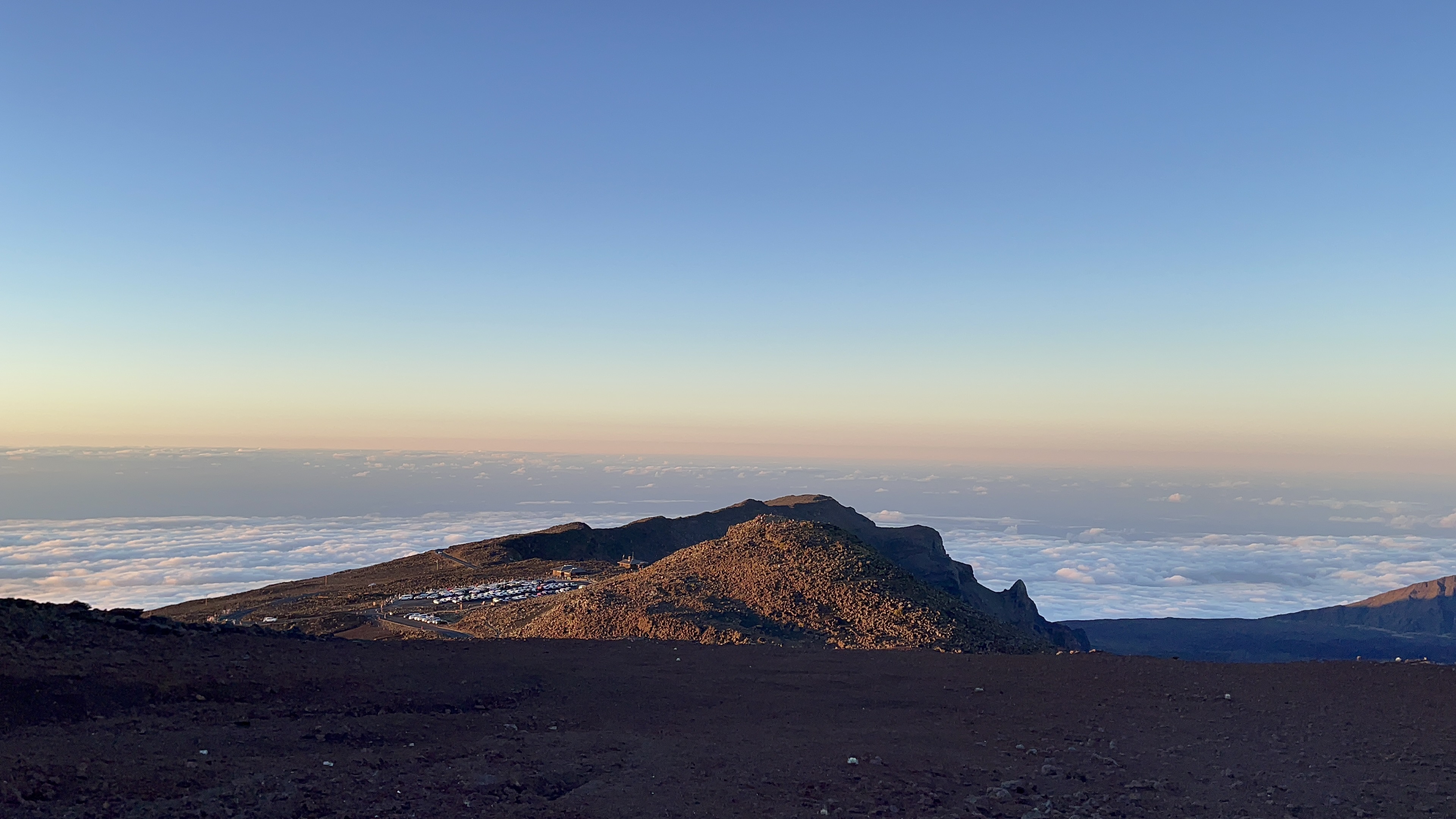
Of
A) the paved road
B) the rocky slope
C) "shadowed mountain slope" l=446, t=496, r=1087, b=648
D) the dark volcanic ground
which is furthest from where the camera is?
"shadowed mountain slope" l=446, t=496, r=1087, b=648

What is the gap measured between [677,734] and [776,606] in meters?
15.9

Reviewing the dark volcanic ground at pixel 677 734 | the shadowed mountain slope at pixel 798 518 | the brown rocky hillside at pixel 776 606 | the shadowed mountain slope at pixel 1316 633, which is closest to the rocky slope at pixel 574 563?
the shadowed mountain slope at pixel 798 518

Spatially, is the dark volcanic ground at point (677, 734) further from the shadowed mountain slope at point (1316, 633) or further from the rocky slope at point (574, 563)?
the shadowed mountain slope at point (1316, 633)

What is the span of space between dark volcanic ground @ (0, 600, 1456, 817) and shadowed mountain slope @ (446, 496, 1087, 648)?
50380mm

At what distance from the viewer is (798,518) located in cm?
6812

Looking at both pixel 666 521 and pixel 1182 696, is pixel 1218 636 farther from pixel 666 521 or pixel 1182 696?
pixel 1182 696

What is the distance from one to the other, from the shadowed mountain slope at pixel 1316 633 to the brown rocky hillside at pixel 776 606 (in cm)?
7473

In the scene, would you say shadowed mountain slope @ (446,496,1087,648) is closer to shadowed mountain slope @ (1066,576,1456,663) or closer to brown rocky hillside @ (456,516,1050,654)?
shadowed mountain slope @ (1066,576,1456,663)

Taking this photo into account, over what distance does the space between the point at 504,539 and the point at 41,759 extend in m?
67.9

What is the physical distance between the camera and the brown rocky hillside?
86.9ft

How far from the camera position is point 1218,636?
4323 inches

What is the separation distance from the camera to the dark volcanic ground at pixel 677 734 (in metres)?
9.79

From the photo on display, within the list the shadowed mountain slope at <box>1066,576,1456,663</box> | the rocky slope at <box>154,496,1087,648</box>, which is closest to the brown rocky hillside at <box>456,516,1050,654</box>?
the rocky slope at <box>154,496,1087,648</box>

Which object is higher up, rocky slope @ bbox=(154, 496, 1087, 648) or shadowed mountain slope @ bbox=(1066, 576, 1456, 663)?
rocky slope @ bbox=(154, 496, 1087, 648)
